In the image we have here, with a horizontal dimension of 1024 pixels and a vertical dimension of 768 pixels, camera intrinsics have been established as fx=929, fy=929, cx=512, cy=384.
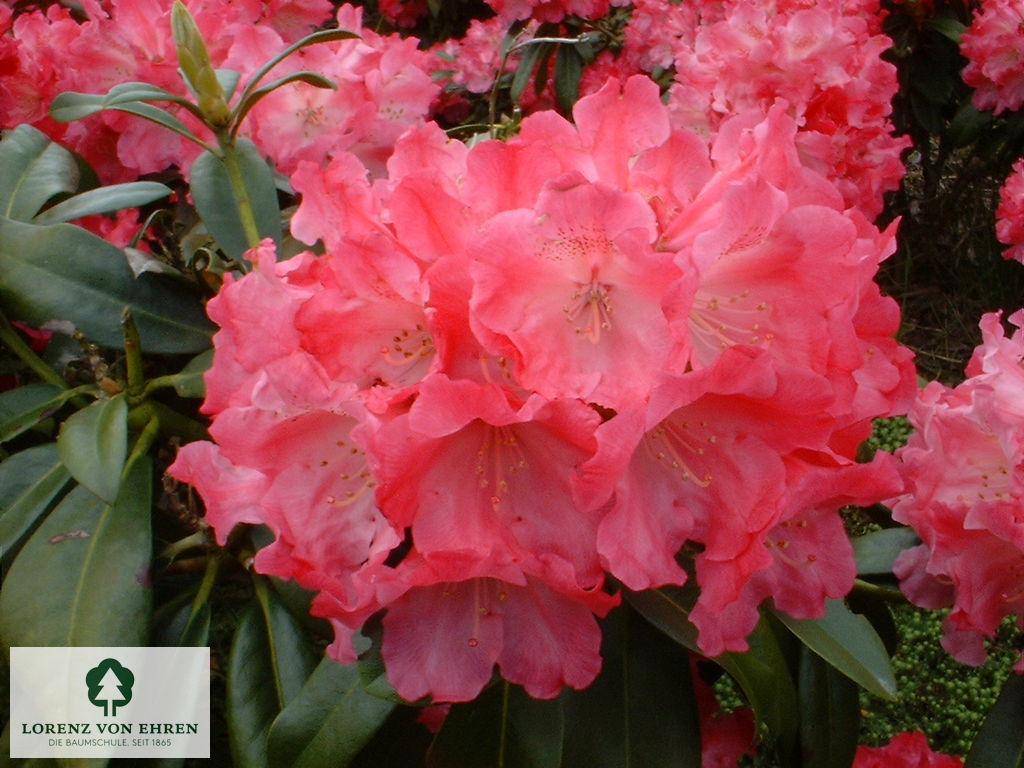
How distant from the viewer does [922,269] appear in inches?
121

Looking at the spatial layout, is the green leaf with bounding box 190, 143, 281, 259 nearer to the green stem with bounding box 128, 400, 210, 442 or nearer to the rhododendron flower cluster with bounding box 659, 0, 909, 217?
the green stem with bounding box 128, 400, 210, 442

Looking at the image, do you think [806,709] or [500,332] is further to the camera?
[806,709]

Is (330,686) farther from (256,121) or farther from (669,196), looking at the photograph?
(256,121)

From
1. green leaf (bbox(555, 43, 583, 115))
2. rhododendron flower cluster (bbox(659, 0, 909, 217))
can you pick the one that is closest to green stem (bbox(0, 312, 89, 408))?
rhododendron flower cluster (bbox(659, 0, 909, 217))

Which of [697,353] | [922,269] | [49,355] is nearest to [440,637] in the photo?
[697,353]

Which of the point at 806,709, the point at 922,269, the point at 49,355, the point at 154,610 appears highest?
the point at 49,355

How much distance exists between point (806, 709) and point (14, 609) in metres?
0.68

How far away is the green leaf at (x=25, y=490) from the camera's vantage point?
31.4 inches

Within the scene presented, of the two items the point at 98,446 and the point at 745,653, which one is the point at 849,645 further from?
the point at 98,446

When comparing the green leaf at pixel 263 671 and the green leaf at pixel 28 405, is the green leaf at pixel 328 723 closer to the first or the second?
the green leaf at pixel 263 671

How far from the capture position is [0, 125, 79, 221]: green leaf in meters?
0.94

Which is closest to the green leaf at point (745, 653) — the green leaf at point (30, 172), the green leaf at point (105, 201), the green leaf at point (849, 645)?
the green leaf at point (849, 645)

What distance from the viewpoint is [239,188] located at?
0.87 meters

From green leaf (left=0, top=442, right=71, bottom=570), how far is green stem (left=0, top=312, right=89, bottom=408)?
6 centimetres
